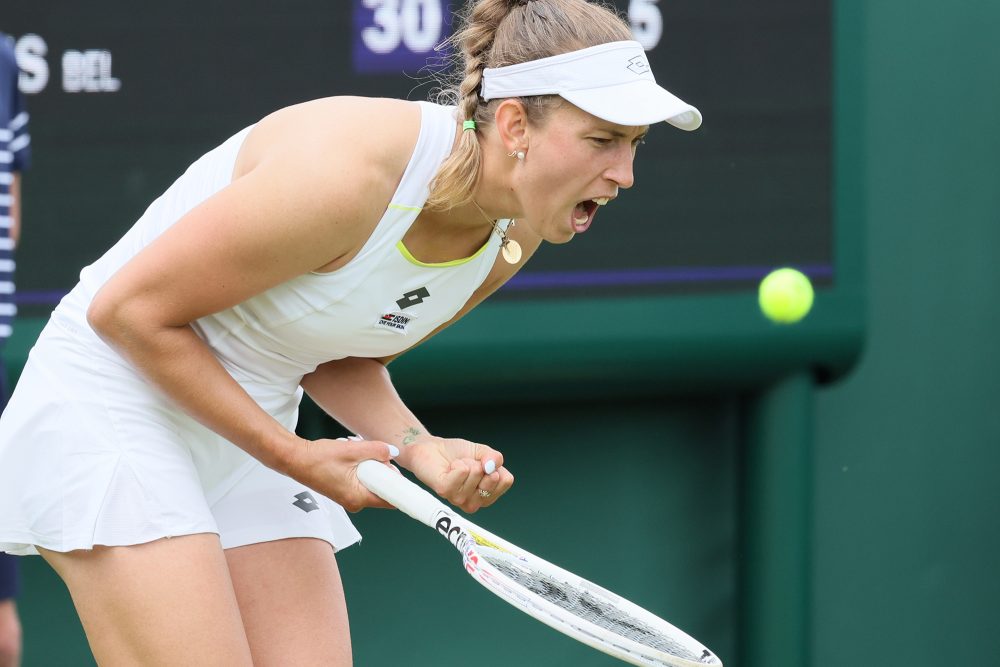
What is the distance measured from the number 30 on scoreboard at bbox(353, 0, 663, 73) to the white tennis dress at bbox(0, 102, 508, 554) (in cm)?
122

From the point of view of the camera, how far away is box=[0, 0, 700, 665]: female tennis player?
184 cm

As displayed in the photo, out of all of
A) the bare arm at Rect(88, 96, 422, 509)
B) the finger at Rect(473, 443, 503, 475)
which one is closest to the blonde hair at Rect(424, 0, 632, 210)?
the bare arm at Rect(88, 96, 422, 509)

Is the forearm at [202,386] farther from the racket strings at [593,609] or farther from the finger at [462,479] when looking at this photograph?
the racket strings at [593,609]

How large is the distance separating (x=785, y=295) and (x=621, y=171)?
1462mm

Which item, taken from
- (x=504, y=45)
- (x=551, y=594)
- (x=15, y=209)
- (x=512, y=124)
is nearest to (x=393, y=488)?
(x=551, y=594)

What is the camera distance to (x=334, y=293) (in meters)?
1.94

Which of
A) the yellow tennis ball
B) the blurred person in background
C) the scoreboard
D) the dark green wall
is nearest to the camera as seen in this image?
the blurred person in background

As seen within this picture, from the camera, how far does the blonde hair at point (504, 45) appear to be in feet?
6.42

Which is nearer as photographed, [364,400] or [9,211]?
[364,400]

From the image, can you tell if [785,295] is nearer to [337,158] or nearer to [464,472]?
[464,472]

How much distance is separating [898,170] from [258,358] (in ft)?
7.51

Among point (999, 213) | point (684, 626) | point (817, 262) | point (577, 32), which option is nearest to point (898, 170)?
point (999, 213)

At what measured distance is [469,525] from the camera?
6.66 feet

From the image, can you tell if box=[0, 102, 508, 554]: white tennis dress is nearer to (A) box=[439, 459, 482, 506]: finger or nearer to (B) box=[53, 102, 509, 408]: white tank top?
(B) box=[53, 102, 509, 408]: white tank top
